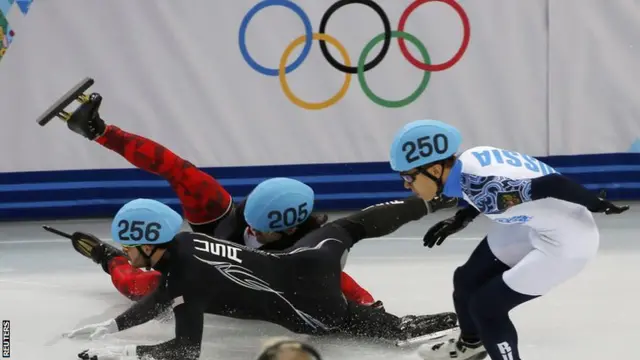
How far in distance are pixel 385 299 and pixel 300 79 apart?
2.05m

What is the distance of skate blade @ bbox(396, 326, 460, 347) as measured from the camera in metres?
3.96

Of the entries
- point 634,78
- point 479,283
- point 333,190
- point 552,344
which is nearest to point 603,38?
point 634,78

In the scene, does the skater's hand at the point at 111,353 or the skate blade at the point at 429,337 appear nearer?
the skater's hand at the point at 111,353

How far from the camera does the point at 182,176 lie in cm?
473

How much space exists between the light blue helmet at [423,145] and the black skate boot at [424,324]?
963 millimetres

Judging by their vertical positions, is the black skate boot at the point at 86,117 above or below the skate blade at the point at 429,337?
above

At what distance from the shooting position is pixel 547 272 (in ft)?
10.6

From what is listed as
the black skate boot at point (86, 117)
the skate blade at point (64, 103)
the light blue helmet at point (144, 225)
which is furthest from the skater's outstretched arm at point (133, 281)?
the light blue helmet at point (144, 225)

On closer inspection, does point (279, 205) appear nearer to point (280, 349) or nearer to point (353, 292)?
point (353, 292)

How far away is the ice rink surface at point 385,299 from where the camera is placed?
4.00 meters

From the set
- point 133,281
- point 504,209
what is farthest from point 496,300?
point 133,281

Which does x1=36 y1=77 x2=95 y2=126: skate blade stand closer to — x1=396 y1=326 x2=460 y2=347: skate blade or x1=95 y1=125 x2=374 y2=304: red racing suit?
x1=95 y1=125 x2=374 y2=304: red racing suit

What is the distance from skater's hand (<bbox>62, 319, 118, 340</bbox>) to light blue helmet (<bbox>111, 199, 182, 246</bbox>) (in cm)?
48

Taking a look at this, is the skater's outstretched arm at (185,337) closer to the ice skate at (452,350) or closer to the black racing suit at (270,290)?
the black racing suit at (270,290)
